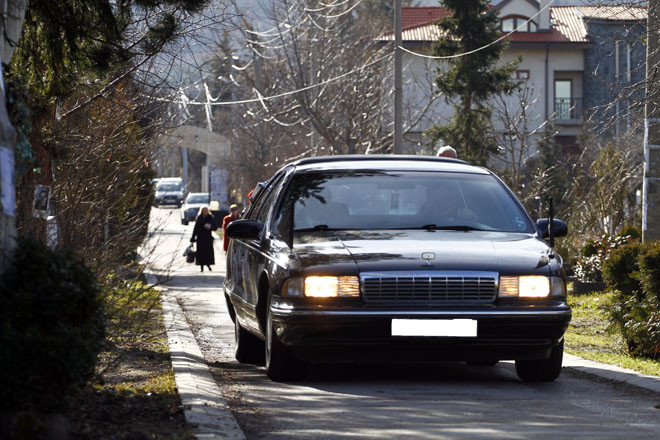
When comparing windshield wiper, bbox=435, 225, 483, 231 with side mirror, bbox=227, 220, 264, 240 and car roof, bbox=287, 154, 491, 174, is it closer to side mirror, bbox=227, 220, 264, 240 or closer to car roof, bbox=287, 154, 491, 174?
car roof, bbox=287, 154, 491, 174

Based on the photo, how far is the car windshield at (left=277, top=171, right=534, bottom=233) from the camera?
9.55 meters

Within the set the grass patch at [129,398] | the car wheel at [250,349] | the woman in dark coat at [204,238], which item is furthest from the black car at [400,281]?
the woman in dark coat at [204,238]

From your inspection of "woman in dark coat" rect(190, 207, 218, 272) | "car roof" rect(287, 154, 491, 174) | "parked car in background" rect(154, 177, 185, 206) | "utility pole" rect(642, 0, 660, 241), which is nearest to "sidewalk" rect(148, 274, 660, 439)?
"car roof" rect(287, 154, 491, 174)

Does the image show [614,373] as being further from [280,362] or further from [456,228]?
[280,362]

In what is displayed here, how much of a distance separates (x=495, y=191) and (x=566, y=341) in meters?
3.67

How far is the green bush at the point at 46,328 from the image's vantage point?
5.60 m

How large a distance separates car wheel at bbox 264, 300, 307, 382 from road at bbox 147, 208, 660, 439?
0.32 ft

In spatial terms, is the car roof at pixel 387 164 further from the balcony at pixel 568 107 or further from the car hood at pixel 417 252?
the balcony at pixel 568 107

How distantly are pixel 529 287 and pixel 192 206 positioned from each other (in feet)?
205

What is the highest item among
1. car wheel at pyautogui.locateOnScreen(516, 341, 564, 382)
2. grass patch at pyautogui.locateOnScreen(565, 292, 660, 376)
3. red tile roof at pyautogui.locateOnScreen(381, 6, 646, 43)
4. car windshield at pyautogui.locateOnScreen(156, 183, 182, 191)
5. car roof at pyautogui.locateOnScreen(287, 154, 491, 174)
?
red tile roof at pyautogui.locateOnScreen(381, 6, 646, 43)

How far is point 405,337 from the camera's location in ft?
27.3

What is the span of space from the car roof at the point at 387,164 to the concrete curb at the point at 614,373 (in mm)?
1743

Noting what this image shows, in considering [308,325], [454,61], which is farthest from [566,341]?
[454,61]

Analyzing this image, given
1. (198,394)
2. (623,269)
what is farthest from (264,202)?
(623,269)
